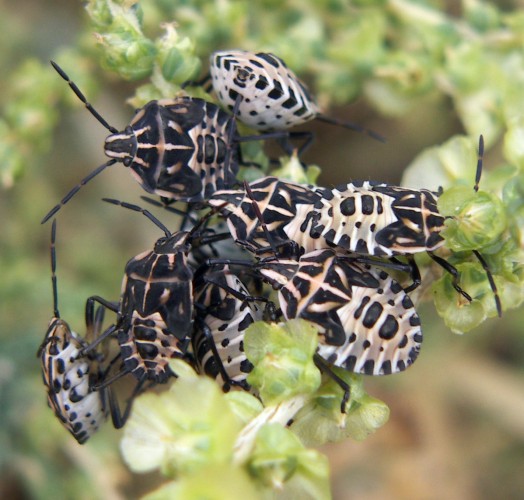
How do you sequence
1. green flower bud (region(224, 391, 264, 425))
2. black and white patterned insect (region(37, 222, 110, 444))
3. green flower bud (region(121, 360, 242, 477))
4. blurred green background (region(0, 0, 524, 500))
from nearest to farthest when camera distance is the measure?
green flower bud (region(121, 360, 242, 477)) → green flower bud (region(224, 391, 264, 425)) → black and white patterned insect (region(37, 222, 110, 444)) → blurred green background (region(0, 0, 524, 500))

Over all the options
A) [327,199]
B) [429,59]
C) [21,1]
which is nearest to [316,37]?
[429,59]

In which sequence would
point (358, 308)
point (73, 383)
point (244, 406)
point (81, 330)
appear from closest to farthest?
point (244, 406) < point (358, 308) < point (73, 383) < point (81, 330)

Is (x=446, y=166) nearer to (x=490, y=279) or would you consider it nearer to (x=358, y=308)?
(x=490, y=279)

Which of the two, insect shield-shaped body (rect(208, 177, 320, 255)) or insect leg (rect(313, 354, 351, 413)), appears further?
insect shield-shaped body (rect(208, 177, 320, 255))

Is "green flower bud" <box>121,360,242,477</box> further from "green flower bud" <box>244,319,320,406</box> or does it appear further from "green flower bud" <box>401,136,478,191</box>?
"green flower bud" <box>401,136,478,191</box>

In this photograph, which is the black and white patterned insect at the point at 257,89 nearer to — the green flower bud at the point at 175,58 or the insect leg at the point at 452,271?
the green flower bud at the point at 175,58

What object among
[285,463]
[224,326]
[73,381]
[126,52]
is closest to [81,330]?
[73,381]

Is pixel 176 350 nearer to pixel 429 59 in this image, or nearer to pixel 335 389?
pixel 335 389

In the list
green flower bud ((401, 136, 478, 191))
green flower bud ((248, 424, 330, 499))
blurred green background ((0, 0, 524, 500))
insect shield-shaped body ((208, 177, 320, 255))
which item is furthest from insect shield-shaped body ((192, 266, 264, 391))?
blurred green background ((0, 0, 524, 500))
